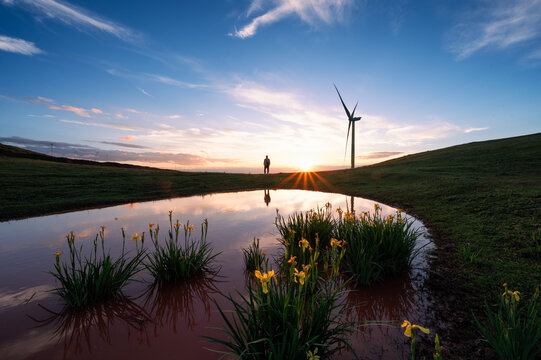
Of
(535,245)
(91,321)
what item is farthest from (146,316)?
(535,245)

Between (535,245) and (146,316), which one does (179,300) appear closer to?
(146,316)

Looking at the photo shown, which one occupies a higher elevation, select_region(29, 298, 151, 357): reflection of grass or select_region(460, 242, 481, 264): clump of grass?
select_region(460, 242, 481, 264): clump of grass

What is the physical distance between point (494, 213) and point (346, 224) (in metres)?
8.12

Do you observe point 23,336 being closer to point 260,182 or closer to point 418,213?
point 418,213

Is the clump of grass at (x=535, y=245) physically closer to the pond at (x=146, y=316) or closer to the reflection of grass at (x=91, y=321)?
the pond at (x=146, y=316)

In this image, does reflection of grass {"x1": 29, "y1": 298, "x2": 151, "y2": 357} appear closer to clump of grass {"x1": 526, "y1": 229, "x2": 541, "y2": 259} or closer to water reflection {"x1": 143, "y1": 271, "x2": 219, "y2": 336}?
water reflection {"x1": 143, "y1": 271, "x2": 219, "y2": 336}

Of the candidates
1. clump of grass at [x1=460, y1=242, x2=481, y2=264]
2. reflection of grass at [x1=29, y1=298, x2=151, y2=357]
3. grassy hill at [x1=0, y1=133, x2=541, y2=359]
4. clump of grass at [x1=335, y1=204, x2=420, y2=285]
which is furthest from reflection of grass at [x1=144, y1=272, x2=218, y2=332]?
clump of grass at [x1=460, y1=242, x2=481, y2=264]

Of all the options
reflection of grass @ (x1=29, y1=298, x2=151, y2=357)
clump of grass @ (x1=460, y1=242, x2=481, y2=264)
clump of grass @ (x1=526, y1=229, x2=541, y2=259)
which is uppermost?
clump of grass @ (x1=526, y1=229, x2=541, y2=259)

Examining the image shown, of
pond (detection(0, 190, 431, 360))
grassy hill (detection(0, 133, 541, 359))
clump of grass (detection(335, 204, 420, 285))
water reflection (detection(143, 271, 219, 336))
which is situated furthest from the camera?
clump of grass (detection(335, 204, 420, 285))

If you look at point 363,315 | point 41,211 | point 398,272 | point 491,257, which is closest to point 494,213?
point 491,257

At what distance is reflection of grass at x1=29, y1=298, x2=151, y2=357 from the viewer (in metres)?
3.79

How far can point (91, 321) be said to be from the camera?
165 inches

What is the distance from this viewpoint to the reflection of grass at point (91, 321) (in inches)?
149

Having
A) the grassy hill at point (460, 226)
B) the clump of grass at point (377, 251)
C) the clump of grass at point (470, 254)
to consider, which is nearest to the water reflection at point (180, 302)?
the clump of grass at point (377, 251)
